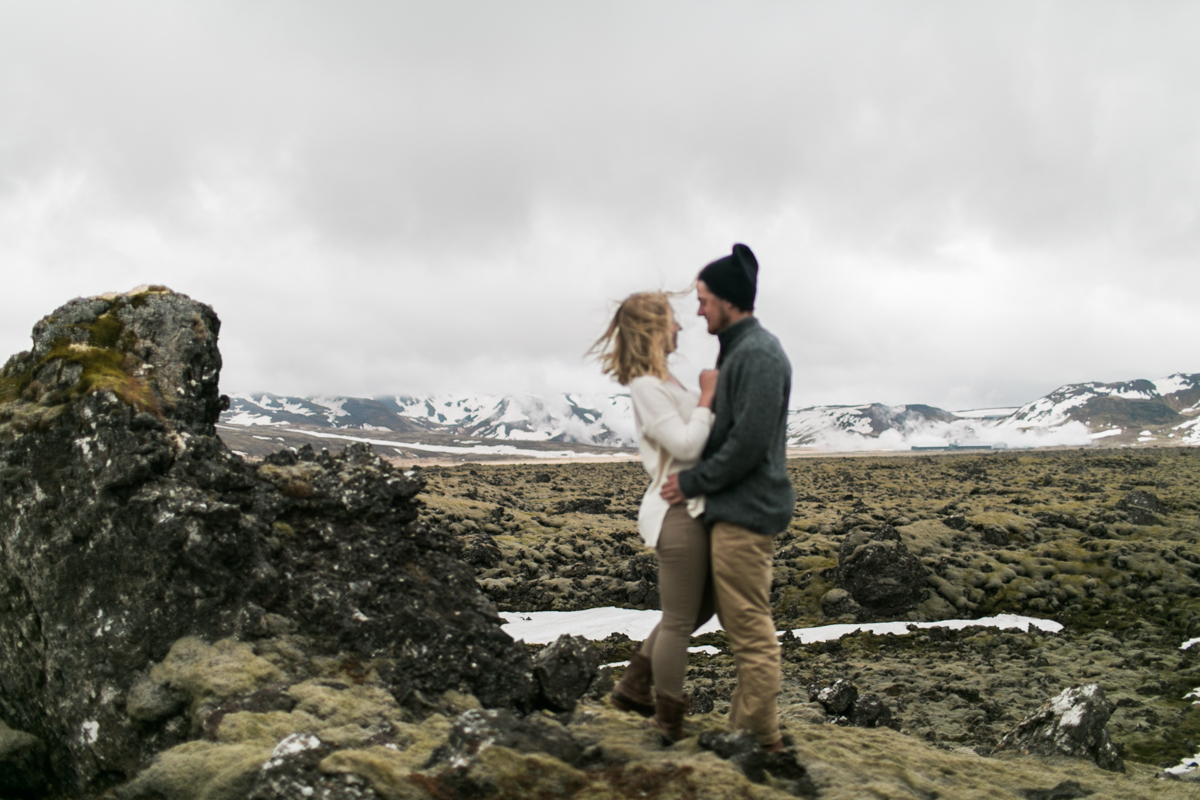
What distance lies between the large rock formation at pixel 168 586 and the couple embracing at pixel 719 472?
7.60ft

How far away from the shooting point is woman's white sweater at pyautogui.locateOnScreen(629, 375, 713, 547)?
17.4ft

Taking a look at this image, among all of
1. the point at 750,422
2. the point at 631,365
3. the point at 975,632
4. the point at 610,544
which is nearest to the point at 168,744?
the point at 631,365

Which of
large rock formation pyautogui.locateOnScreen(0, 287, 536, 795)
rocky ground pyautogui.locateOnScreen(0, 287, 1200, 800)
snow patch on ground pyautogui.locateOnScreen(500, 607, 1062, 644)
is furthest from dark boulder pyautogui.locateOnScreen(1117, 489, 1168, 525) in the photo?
large rock formation pyautogui.locateOnScreen(0, 287, 536, 795)

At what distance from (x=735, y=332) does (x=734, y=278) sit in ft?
1.49

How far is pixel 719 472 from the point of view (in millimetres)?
5160

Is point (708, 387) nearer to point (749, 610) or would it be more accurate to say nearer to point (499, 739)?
point (749, 610)

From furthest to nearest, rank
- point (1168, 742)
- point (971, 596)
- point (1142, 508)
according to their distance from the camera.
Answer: point (1142, 508)
point (971, 596)
point (1168, 742)

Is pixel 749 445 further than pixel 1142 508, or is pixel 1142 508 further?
pixel 1142 508

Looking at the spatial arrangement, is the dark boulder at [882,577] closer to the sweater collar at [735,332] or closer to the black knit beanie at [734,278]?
the sweater collar at [735,332]

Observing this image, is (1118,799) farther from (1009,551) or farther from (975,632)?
(1009,551)

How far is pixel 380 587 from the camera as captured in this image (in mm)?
7312

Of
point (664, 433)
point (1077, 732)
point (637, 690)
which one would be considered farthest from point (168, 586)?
point (1077, 732)

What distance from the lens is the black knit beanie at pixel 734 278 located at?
5.63 meters

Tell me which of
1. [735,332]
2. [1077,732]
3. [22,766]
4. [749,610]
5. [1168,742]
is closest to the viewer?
[749,610]
